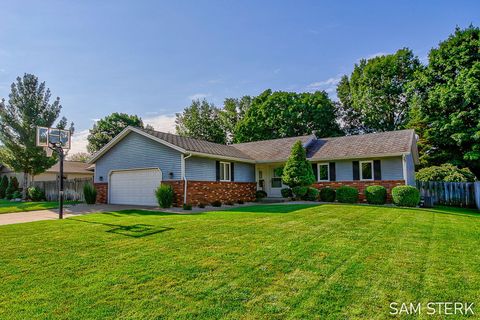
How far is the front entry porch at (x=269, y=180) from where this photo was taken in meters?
21.0

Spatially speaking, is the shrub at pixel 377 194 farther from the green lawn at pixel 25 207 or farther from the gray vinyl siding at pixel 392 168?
the green lawn at pixel 25 207

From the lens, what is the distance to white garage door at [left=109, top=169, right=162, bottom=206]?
16.3 m

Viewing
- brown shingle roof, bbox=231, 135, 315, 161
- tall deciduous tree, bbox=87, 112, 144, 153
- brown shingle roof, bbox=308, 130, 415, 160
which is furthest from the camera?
tall deciduous tree, bbox=87, 112, 144, 153

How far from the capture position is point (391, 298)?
3.59m

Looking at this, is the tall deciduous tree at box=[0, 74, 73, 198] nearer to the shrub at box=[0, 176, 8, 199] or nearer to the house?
the shrub at box=[0, 176, 8, 199]

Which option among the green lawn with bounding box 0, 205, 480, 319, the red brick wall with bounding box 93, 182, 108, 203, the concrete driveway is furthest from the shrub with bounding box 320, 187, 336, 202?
the red brick wall with bounding box 93, 182, 108, 203

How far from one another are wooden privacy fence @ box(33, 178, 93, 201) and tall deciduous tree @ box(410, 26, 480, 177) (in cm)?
2701

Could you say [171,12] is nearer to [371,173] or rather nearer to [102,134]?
[371,173]

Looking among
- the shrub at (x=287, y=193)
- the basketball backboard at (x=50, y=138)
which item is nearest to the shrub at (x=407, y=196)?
the shrub at (x=287, y=193)

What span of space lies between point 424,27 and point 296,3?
7.46m

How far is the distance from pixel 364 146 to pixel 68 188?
21.5 metres

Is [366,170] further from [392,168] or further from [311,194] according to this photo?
[311,194]

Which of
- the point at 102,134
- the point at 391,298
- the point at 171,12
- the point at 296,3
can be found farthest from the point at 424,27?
the point at 102,134

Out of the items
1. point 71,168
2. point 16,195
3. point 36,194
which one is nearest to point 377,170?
point 36,194
